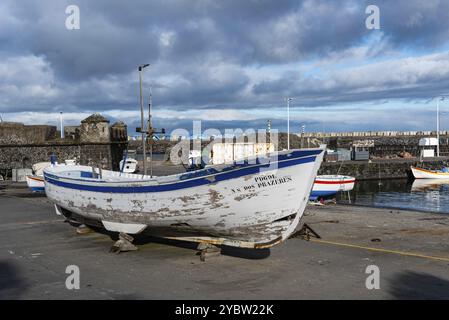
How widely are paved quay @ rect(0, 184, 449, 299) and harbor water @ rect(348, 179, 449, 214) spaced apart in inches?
797

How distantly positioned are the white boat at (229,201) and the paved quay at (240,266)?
0.60m

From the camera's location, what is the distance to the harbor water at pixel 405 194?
116ft

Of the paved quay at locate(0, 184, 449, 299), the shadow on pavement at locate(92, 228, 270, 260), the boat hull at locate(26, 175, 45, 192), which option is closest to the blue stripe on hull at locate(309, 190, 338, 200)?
the paved quay at locate(0, 184, 449, 299)

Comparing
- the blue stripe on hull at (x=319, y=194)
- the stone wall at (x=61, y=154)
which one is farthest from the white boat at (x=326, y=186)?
the stone wall at (x=61, y=154)

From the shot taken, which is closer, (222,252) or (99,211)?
(222,252)

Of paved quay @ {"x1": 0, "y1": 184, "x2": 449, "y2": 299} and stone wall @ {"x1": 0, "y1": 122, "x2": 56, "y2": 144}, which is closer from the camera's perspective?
paved quay @ {"x1": 0, "y1": 184, "x2": 449, "y2": 299}

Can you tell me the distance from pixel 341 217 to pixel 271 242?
7.39 meters

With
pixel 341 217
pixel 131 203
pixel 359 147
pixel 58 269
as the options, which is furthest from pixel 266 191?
pixel 359 147

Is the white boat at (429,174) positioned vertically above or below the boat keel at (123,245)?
below

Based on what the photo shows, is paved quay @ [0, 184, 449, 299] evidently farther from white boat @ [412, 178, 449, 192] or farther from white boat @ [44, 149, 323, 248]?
white boat @ [412, 178, 449, 192]

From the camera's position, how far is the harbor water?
35312mm

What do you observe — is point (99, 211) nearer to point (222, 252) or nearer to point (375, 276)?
point (222, 252)

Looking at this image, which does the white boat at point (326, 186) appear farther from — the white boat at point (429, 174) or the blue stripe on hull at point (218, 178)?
the white boat at point (429, 174)
